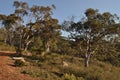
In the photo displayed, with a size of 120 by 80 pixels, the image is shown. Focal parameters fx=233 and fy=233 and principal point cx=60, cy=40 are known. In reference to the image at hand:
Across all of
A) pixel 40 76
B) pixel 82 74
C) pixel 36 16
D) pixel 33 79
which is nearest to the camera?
pixel 33 79

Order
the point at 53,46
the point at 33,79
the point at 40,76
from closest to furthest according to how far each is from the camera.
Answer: the point at 33,79
the point at 40,76
the point at 53,46

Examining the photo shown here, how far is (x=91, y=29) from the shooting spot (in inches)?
1168

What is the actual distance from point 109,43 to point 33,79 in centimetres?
1632

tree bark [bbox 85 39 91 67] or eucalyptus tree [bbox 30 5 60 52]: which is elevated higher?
eucalyptus tree [bbox 30 5 60 52]

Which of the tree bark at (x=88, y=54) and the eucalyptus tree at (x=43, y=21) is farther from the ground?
the eucalyptus tree at (x=43, y=21)

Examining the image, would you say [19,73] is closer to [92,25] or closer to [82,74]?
[82,74]

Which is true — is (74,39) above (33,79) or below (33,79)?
above

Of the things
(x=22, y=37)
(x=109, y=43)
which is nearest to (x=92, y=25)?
(x=109, y=43)

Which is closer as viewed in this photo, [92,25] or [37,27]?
[92,25]

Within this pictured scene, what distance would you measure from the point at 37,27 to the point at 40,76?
19.3 m

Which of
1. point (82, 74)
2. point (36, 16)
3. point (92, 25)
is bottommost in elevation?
point (82, 74)

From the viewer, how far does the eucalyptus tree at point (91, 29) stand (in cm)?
2927

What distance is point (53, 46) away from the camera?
6125 cm

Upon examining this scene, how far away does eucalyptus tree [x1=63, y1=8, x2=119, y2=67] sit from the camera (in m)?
29.3
